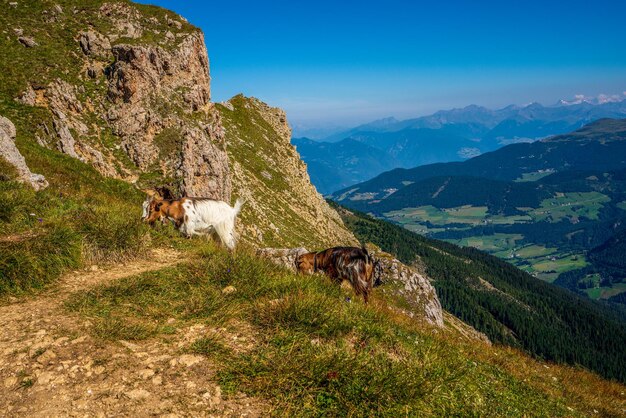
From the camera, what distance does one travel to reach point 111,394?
15.6ft

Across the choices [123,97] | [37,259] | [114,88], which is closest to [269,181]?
[123,97]

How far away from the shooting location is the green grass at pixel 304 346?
5.10 m

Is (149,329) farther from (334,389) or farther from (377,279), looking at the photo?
(377,279)

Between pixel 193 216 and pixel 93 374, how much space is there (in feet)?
24.4

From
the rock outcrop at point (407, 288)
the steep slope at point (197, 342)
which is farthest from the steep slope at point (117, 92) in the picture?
the rock outcrop at point (407, 288)

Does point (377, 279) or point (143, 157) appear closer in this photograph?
point (143, 157)

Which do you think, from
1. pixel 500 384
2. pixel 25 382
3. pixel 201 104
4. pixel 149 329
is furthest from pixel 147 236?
pixel 201 104

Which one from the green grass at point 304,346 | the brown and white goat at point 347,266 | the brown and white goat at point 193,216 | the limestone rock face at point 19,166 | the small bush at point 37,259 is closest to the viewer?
the green grass at point 304,346

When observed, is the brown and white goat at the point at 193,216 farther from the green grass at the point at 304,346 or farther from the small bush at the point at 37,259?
the green grass at the point at 304,346

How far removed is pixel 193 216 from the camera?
12.1 metres

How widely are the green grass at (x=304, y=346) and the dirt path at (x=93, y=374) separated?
25cm

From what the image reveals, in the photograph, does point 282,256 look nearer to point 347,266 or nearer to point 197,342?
point 347,266

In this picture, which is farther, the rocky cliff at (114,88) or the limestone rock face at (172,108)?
the limestone rock face at (172,108)

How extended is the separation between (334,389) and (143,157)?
1458 inches
